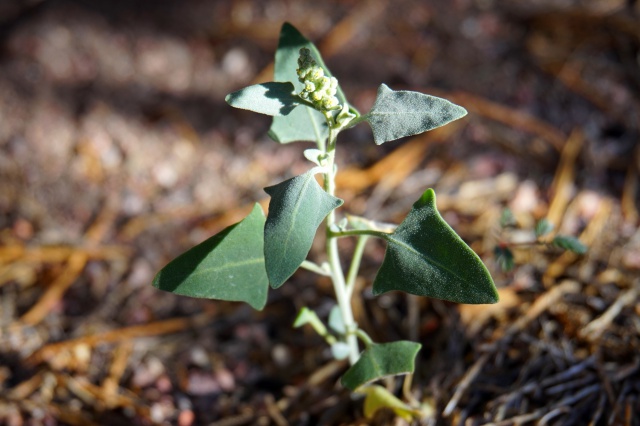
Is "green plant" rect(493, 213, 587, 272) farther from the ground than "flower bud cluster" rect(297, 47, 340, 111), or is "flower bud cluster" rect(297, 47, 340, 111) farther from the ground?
"flower bud cluster" rect(297, 47, 340, 111)

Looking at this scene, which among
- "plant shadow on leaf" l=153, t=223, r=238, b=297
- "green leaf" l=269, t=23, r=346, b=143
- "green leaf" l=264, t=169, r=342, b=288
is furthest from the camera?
"green leaf" l=269, t=23, r=346, b=143

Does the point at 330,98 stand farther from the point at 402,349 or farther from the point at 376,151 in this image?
the point at 376,151

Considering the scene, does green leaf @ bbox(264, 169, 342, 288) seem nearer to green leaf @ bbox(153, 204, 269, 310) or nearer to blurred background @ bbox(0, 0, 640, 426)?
green leaf @ bbox(153, 204, 269, 310)

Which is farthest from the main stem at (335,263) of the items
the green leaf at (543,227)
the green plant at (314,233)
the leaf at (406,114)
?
the green leaf at (543,227)

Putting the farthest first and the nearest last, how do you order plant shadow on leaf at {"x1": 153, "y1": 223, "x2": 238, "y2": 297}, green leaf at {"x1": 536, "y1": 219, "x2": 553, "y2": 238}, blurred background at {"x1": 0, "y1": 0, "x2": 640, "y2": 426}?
blurred background at {"x1": 0, "y1": 0, "x2": 640, "y2": 426} < green leaf at {"x1": 536, "y1": 219, "x2": 553, "y2": 238} < plant shadow on leaf at {"x1": 153, "y1": 223, "x2": 238, "y2": 297}

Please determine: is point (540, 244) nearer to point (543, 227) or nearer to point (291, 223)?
point (543, 227)

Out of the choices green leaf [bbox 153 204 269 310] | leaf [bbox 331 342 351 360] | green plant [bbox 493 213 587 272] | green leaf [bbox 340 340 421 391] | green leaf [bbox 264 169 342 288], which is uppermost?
green leaf [bbox 264 169 342 288]

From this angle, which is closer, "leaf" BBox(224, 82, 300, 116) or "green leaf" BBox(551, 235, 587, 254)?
"leaf" BBox(224, 82, 300, 116)

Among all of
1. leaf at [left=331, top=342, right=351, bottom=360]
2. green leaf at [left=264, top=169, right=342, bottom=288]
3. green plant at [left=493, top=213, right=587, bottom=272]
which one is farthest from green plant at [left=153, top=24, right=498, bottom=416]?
green plant at [left=493, top=213, right=587, bottom=272]

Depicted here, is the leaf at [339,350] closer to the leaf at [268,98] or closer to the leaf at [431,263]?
the leaf at [431,263]
